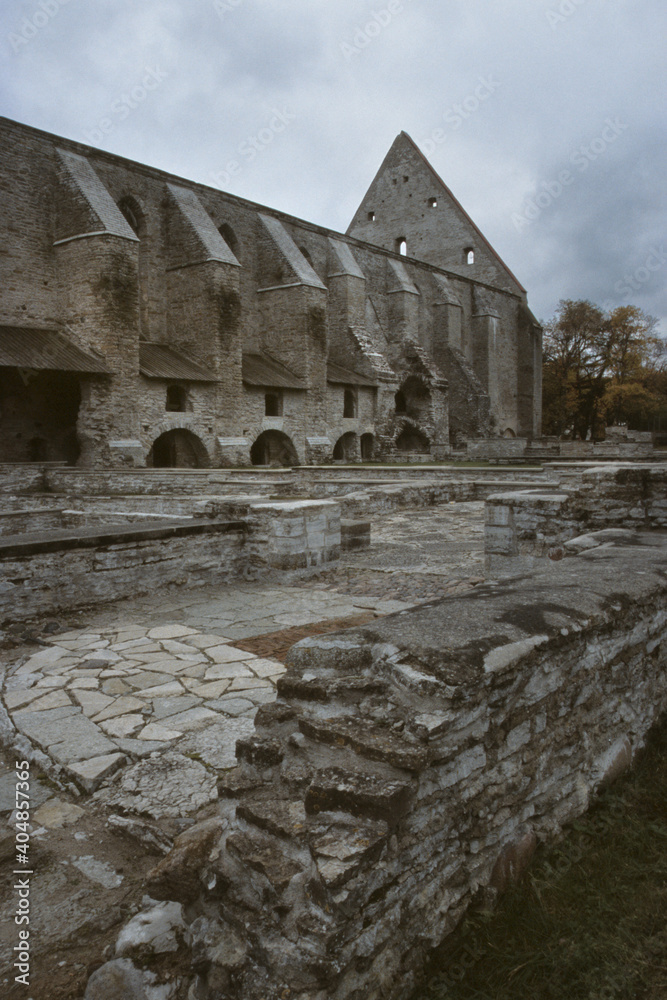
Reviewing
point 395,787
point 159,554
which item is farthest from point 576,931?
point 159,554

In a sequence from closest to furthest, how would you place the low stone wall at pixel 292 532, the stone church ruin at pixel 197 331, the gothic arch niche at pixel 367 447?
the low stone wall at pixel 292 532 → the stone church ruin at pixel 197 331 → the gothic arch niche at pixel 367 447

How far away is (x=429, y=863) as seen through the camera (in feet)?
6.54

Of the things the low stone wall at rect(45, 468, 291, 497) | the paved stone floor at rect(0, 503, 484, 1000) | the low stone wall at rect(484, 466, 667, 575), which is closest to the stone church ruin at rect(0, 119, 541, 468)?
the low stone wall at rect(45, 468, 291, 497)

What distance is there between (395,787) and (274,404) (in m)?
24.2

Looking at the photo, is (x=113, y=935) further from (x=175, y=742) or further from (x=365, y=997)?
(x=175, y=742)

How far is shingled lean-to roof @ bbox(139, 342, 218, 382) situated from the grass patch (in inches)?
779

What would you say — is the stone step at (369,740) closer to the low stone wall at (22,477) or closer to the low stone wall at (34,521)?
the low stone wall at (34,521)

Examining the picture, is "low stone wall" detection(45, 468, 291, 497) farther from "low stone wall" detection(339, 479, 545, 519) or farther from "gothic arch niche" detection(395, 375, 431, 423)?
"gothic arch niche" detection(395, 375, 431, 423)

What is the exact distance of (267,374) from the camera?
2517 centimetres

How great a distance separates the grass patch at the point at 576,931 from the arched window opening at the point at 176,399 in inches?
813

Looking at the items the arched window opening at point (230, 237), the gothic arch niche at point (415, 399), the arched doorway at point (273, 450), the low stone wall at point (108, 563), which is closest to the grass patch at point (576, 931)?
the low stone wall at point (108, 563)

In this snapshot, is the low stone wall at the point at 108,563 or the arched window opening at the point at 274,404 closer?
the low stone wall at the point at 108,563

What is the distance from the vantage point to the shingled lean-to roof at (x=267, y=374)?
24.3 meters

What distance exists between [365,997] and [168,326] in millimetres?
24048
